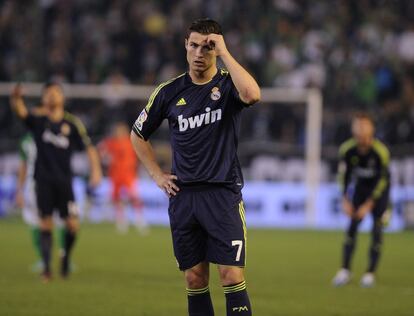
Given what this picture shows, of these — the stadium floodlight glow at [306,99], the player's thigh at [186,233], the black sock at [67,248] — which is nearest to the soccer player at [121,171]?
the stadium floodlight glow at [306,99]

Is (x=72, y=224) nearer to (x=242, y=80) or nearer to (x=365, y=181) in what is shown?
(x=365, y=181)

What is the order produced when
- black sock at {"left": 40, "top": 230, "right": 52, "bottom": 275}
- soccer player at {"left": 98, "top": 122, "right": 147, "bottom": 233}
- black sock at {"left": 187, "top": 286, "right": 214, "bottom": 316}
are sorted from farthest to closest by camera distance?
soccer player at {"left": 98, "top": 122, "right": 147, "bottom": 233} < black sock at {"left": 40, "top": 230, "right": 52, "bottom": 275} < black sock at {"left": 187, "top": 286, "right": 214, "bottom": 316}

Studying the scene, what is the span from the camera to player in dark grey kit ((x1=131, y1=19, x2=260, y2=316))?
6.72 metres

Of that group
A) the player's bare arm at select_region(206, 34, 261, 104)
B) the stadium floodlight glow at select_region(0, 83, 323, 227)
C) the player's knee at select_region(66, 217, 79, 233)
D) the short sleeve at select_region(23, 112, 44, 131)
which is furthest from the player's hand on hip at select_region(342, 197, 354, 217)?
the stadium floodlight glow at select_region(0, 83, 323, 227)

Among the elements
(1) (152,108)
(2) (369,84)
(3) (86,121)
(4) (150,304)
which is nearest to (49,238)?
(4) (150,304)

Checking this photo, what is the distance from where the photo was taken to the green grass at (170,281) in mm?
9938

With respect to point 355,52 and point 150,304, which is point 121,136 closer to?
point 355,52

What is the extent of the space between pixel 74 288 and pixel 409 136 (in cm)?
1406

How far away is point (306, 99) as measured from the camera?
24.0 metres

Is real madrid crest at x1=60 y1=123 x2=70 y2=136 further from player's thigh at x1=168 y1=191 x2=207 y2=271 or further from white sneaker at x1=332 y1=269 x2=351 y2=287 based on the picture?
player's thigh at x1=168 y1=191 x2=207 y2=271

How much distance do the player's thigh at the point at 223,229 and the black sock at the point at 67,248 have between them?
6013mm

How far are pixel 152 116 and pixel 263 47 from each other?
2047cm

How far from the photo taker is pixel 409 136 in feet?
78.4

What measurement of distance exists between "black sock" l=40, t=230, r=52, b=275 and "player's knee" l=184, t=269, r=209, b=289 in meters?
5.67
